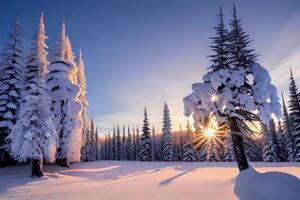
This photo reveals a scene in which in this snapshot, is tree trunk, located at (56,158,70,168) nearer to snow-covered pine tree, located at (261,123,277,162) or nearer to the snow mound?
the snow mound

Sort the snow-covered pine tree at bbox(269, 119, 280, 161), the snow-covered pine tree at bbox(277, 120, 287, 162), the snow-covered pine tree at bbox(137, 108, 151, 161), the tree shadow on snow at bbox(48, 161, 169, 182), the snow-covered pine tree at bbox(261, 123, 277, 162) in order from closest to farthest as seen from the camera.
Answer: the tree shadow on snow at bbox(48, 161, 169, 182) → the snow-covered pine tree at bbox(261, 123, 277, 162) → the snow-covered pine tree at bbox(269, 119, 280, 161) → the snow-covered pine tree at bbox(277, 120, 287, 162) → the snow-covered pine tree at bbox(137, 108, 151, 161)

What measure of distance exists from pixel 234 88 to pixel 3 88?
2275 cm

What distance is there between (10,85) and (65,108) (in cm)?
668

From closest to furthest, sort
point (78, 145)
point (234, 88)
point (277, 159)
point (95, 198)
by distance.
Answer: point (95, 198)
point (234, 88)
point (78, 145)
point (277, 159)

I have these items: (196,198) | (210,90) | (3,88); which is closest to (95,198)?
(196,198)

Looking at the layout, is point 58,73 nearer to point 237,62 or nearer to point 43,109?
point 43,109

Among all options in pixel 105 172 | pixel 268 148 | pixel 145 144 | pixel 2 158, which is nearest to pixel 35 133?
pixel 2 158

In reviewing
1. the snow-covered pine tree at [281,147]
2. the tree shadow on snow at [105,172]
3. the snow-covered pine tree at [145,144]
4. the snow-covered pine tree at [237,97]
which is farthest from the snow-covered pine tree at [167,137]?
the snow-covered pine tree at [237,97]

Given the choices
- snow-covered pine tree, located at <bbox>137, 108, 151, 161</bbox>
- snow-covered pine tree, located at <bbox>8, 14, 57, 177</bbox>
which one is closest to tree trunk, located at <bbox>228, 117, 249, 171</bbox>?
snow-covered pine tree, located at <bbox>8, 14, 57, 177</bbox>

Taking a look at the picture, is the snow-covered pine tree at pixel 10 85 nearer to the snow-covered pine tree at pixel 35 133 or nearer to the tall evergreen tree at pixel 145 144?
the snow-covered pine tree at pixel 35 133

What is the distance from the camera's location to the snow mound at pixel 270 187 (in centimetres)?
1022

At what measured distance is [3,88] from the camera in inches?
1094

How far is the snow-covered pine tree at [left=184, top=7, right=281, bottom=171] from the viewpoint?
15453 mm

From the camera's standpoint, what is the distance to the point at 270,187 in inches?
421
